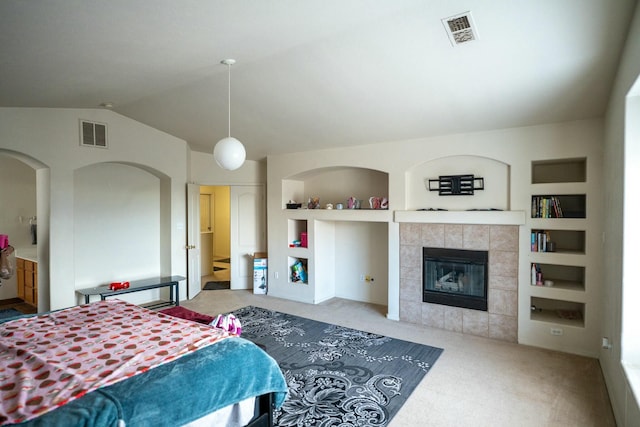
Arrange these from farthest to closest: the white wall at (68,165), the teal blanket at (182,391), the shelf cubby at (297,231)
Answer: the shelf cubby at (297,231) < the white wall at (68,165) < the teal blanket at (182,391)

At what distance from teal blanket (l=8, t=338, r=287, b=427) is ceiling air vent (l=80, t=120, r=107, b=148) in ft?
13.2

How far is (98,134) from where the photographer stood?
489 cm

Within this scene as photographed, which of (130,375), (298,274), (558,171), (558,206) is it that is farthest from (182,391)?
(558,171)

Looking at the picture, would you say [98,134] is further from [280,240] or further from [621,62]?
[621,62]

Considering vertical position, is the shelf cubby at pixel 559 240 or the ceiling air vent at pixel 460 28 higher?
the ceiling air vent at pixel 460 28

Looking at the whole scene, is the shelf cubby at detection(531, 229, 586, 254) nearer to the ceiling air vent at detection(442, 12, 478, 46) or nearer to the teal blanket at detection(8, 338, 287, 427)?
the ceiling air vent at detection(442, 12, 478, 46)

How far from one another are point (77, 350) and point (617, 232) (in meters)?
3.76

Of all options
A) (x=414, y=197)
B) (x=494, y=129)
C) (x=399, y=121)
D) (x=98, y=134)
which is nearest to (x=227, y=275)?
(x=98, y=134)

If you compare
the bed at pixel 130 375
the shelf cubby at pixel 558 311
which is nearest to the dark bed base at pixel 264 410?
the bed at pixel 130 375

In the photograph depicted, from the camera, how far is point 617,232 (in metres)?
2.60

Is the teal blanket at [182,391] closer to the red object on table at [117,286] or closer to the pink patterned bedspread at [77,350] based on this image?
Result: the pink patterned bedspread at [77,350]

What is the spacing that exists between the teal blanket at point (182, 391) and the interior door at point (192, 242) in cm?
421

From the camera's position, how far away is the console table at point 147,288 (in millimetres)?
4762

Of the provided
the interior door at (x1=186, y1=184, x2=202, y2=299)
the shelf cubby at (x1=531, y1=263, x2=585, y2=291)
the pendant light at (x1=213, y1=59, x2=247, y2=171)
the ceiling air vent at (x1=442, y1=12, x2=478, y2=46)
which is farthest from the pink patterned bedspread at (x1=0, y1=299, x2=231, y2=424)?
the shelf cubby at (x1=531, y1=263, x2=585, y2=291)
